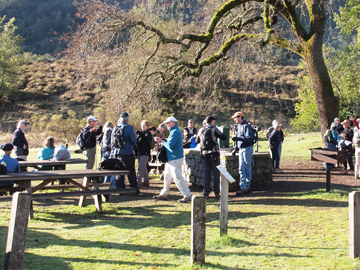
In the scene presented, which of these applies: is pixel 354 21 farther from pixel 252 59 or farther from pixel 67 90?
pixel 67 90

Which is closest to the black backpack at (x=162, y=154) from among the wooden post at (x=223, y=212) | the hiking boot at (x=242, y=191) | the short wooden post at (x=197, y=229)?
the hiking boot at (x=242, y=191)

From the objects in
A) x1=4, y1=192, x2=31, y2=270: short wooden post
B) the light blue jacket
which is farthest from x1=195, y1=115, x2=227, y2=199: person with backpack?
x1=4, y1=192, x2=31, y2=270: short wooden post

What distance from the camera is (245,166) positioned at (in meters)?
9.34

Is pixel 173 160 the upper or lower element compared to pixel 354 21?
lower

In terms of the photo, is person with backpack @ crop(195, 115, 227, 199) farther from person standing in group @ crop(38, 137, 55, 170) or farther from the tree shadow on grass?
person standing in group @ crop(38, 137, 55, 170)

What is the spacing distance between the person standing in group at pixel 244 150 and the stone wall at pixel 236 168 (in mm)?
510

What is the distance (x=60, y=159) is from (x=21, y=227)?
5.82m

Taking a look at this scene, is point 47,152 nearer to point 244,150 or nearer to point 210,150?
point 210,150

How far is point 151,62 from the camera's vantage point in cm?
1513

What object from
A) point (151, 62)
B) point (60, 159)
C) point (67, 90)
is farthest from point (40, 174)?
point (67, 90)

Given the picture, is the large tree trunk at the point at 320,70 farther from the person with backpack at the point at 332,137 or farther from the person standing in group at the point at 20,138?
the person standing in group at the point at 20,138

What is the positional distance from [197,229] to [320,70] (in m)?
10.7

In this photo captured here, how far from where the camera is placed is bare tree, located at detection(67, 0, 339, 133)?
12836mm

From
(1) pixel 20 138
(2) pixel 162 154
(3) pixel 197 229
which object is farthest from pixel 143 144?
(3) pixel 197 229
